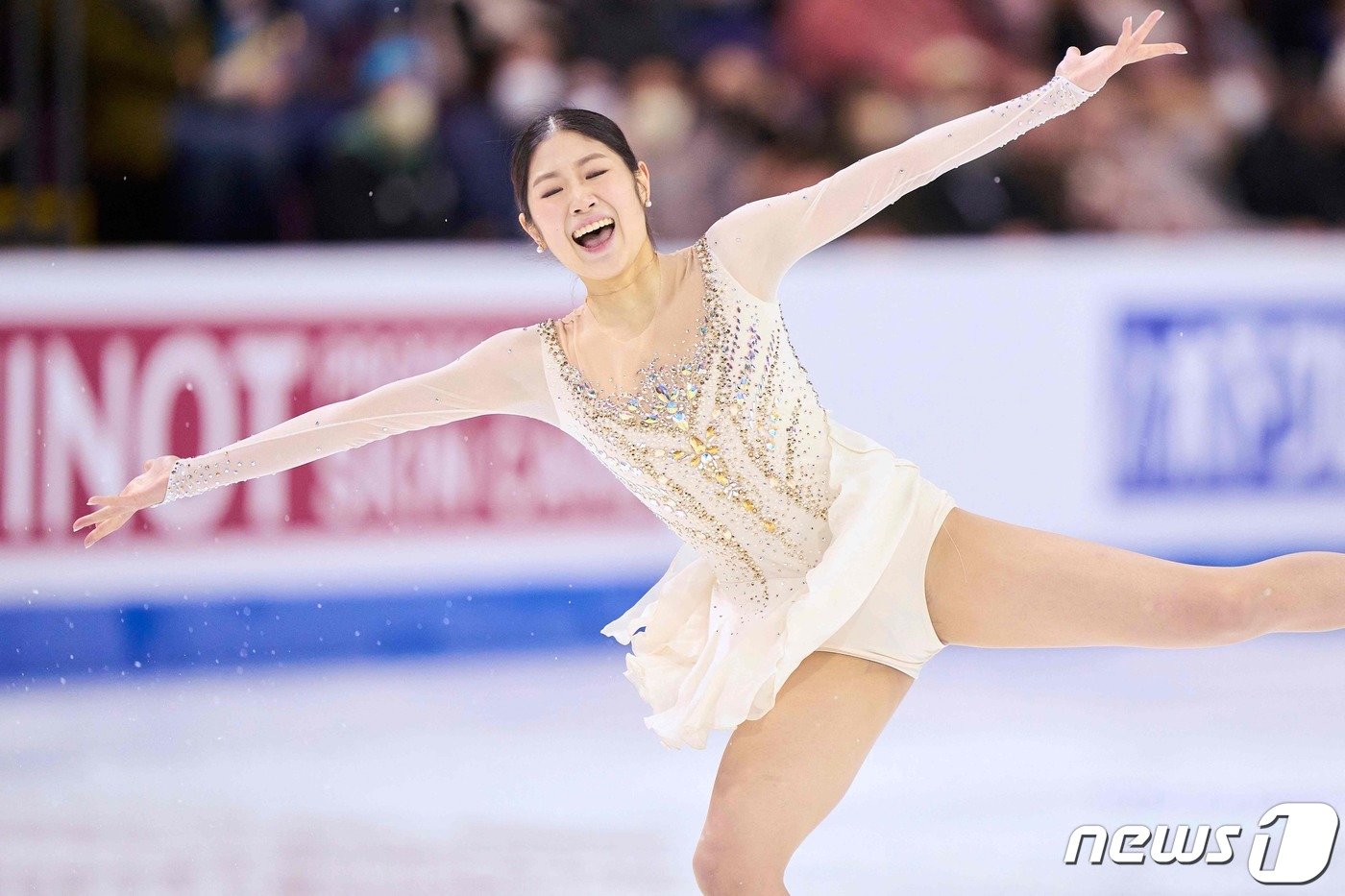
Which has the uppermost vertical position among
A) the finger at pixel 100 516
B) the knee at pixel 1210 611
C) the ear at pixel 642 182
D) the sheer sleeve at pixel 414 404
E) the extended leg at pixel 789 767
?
the ear at pixel 642 182

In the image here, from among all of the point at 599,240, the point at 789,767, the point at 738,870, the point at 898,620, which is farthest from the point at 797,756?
the point at 599,240

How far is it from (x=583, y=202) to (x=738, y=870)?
101 cm

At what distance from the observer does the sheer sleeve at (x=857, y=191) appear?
8.15ft

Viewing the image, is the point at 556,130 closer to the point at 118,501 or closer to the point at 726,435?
the point at 726,435

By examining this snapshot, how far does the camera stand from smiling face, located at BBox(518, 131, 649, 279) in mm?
2457

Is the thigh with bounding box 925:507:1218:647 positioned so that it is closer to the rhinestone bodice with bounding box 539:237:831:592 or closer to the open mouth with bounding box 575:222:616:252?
the rhinestone bodice with bounding box 539:237:831:592

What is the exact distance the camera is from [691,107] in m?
5.39

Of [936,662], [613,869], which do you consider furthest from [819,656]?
[936,662]

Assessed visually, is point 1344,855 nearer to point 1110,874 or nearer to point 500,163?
point 1110,874

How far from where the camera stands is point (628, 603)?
4828 millimetres

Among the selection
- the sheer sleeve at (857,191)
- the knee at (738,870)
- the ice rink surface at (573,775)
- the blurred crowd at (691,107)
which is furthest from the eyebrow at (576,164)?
the blurred crowd at (691,107)

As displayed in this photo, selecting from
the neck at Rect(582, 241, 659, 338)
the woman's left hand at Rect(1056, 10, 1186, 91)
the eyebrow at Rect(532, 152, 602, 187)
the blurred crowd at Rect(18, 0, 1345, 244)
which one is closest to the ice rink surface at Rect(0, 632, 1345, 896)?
the neck at Rect(582, 241, 659, 338)

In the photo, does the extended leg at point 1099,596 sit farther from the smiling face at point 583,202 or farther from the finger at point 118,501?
the finger at point 118,501

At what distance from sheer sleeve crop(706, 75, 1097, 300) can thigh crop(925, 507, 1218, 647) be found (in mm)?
533
